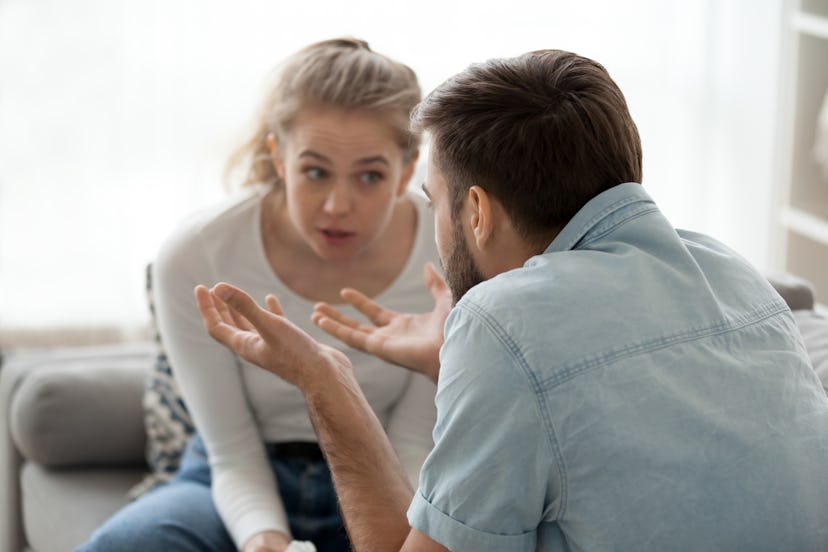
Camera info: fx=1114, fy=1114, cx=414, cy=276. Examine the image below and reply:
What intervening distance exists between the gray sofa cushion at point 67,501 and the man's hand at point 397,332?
0.64m

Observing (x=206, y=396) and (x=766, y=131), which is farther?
(x=766, y=131)

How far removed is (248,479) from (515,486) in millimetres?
804

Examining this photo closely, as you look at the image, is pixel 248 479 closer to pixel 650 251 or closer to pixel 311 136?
pixel 311 136

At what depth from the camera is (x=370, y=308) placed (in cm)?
162

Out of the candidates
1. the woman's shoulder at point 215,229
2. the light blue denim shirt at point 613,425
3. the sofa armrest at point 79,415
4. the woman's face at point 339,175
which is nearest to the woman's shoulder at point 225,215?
the woman's shoulder at point 215,229

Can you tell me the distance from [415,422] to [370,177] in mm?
406

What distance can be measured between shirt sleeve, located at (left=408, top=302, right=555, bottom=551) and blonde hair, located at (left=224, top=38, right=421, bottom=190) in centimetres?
73

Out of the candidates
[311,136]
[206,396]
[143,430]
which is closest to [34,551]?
[143,430]

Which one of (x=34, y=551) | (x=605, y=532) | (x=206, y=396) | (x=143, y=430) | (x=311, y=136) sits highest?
(x=311, y=136)

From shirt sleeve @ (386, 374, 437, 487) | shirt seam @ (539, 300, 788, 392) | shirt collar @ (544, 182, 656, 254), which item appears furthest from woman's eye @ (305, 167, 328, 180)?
shirt seam @ (539, 300, 788, 392)

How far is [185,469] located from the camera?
1.87 m

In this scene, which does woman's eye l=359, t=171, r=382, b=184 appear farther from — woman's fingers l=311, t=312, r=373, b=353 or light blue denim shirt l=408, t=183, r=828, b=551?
light blue denim shirt l=408, t=183, r=828, b=551

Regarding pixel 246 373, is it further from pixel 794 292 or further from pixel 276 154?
pixel 794 292

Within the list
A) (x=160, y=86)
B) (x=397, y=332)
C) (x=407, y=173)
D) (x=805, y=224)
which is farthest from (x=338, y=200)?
(x=805, y=224)
